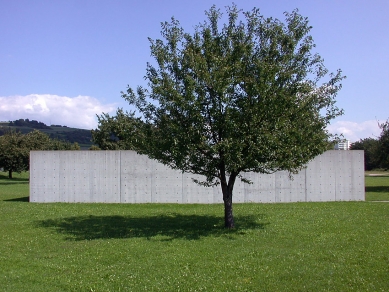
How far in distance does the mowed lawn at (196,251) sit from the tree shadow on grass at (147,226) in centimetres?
3

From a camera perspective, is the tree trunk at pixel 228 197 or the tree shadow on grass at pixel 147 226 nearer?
the tree shadow on grass at pixel 147 226

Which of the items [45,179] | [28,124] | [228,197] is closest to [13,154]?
[45,179]

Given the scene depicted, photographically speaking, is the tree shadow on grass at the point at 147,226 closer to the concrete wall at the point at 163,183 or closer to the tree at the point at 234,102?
the tree at the point at 234,102

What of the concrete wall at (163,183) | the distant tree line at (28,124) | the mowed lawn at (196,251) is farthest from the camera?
the distant tree line at (28,124)

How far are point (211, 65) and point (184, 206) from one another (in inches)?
404

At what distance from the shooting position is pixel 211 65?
12.5 metres

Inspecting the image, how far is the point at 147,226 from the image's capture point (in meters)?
15.0

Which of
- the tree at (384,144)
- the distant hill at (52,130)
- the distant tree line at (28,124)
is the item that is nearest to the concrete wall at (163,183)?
the tree at (384,144)

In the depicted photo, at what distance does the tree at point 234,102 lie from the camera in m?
12.0

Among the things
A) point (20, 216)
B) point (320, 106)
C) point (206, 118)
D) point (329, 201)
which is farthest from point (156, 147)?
point (329, 201)

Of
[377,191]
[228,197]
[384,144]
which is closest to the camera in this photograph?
[228,197]

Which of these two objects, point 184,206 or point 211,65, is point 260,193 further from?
point 211,65

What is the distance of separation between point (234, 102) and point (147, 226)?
218 inches

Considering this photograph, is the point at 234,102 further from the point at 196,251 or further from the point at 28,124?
the point at 28,124
